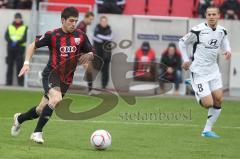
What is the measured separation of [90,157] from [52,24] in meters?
14.7

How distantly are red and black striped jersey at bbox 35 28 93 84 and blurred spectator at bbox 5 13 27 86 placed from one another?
40.0 feet

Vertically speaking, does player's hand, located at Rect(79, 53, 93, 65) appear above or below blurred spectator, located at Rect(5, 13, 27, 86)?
above

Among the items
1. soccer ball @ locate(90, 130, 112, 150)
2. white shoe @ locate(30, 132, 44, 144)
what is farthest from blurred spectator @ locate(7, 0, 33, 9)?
soccer ball @ locate(90, 130, 112, 150)

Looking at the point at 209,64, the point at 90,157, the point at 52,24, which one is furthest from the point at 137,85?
the point at 90,157

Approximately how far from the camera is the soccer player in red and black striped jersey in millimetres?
12312

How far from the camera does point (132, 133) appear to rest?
1468 centimetres

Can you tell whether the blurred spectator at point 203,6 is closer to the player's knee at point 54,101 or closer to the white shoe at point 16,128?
the white shoe at point 16,128

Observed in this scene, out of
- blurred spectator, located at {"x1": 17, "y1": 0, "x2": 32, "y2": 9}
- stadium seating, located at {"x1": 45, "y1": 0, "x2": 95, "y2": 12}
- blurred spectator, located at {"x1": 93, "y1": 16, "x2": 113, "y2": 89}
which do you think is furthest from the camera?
stadium seating, located at {"x1": 45, "y1": 0, "x2": 95, "y2": 12}

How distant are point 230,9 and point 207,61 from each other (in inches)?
432

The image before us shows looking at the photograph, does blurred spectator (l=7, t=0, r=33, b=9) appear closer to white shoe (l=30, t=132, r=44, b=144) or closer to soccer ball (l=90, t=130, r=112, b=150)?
white shoe (l=30, t=132, r=44, b=144)

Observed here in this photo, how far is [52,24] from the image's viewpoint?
25266mm

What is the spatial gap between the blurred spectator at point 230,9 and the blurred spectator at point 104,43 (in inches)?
153

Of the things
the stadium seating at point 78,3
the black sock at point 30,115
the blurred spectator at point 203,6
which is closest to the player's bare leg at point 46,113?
the black sock at point 30,115

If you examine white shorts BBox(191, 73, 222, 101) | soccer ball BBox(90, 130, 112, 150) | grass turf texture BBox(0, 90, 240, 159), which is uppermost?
white shorts BBox(191, 73, 222, 101)
